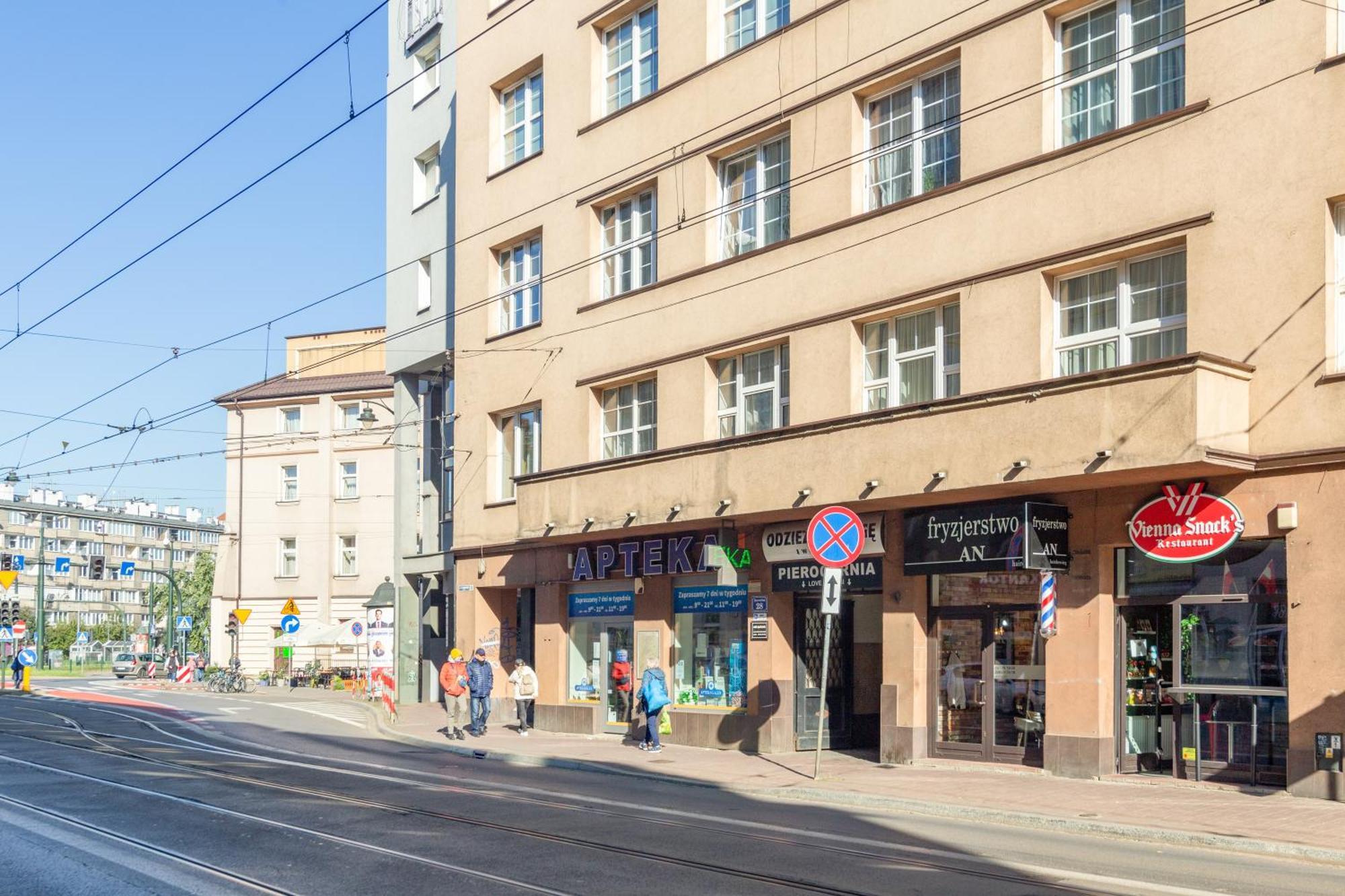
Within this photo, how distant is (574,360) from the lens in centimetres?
2819

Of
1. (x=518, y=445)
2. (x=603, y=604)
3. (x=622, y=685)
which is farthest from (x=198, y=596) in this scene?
(x=622, y=685)

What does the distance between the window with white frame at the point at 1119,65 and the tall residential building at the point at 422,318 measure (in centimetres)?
1999

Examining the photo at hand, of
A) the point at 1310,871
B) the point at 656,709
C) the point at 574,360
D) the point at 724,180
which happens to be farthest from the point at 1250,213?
the point at 574,360

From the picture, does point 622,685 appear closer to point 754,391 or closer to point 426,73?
point 754,391

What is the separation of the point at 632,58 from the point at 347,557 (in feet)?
124

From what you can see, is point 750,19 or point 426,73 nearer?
point 750,19

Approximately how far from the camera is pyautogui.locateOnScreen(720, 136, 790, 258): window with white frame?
23.7m

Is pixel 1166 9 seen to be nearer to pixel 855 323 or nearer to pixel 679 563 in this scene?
pixel 855 323

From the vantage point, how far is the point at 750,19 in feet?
80.7

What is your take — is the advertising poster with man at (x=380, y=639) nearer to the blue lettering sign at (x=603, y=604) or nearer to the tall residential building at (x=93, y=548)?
the blue lettering sign at (x=603, y=604)

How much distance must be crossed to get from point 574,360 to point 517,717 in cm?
744

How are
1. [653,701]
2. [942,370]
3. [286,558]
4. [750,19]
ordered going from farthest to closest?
1. [286,558]
2. [750,19]
3. [653,701]
4. [942,370]

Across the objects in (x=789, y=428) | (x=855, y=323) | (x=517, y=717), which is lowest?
(x=517, y=717)

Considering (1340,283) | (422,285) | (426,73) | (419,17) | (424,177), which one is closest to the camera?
(1340,283)
